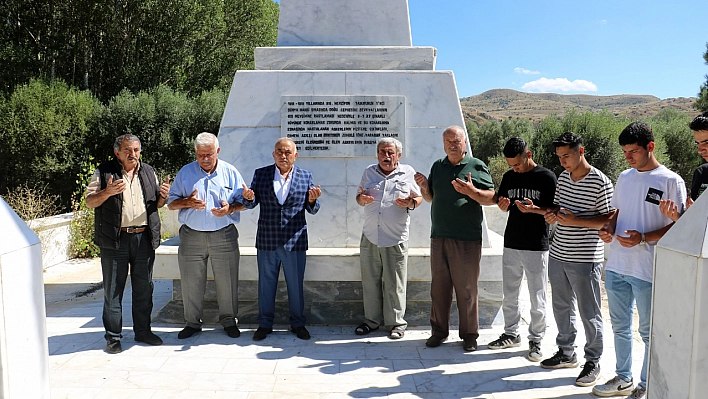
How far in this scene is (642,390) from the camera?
135 inches

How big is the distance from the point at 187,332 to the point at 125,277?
73 cm

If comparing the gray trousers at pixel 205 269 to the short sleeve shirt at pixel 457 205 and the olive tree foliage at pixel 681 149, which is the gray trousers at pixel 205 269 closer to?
the short sleeve shirt at pixel 457 205

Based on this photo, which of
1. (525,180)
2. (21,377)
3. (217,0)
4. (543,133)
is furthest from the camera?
(217,0)

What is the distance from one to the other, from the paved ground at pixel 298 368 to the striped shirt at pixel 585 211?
91 cm

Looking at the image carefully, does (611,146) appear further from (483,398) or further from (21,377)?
(21,377)

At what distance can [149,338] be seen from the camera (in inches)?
179

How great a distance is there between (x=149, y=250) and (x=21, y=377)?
6.60ft

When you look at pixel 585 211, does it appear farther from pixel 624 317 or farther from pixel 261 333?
pixel 261 333

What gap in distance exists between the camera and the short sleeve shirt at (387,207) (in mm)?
4641

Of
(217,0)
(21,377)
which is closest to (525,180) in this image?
(21,377)

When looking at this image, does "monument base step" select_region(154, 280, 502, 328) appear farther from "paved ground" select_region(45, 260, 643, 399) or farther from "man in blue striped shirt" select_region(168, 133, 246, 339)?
"man in blue striped shirt" select_region(168, 133, 246, 339)

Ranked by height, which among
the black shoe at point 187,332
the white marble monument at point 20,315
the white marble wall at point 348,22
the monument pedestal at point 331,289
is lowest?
the black shoe at point 187,332

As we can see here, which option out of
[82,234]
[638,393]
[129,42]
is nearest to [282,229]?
[638,393]

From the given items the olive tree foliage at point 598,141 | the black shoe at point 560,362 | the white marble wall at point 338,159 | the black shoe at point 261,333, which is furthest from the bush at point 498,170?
the black shoe at point 261,333
